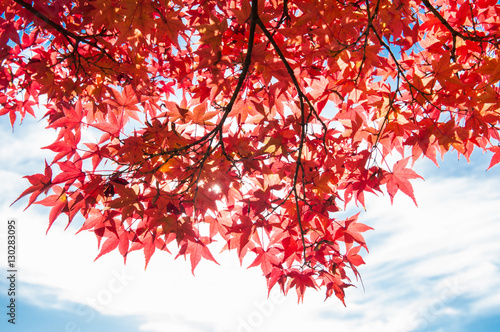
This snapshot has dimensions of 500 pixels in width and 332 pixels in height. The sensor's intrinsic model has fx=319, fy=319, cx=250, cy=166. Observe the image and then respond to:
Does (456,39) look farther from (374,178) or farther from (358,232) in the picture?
(358,232)

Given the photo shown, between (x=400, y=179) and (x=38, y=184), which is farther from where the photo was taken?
(x=400, y=179)

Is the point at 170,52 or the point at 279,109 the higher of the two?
the point at 170,52

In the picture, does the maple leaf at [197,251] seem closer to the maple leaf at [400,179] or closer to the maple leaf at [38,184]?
the maple leaf at [38,184]

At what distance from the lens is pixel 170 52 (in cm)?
258

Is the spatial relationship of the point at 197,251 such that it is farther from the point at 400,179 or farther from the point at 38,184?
the point at 400,179

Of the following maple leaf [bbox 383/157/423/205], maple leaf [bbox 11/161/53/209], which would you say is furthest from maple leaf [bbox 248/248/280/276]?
maple leaf [bbox 11/161/53/209]

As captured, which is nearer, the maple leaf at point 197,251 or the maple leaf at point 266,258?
the maple leaf at point 197,251

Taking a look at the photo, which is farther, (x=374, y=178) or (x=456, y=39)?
(x=456, y=39)

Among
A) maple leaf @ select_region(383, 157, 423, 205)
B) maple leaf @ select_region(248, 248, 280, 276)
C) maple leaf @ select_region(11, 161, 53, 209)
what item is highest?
maple leaf @ select_region(11, 161, 53, 209)

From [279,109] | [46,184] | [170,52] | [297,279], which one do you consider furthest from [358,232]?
[170,52]

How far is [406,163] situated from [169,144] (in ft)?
4.51

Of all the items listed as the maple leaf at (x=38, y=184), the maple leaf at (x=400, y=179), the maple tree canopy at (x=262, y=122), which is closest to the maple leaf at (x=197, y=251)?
the maple tree canopy at (x=262, y=122)

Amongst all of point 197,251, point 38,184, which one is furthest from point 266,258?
point 38,184

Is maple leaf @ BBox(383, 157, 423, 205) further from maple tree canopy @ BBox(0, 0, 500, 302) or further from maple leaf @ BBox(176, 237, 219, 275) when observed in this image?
maple leaf @ BBox(176, 237, 219, 275)
